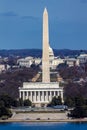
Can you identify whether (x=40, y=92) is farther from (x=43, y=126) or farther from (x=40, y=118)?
(x=43, y=126)

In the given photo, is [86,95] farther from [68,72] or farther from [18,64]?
[18,64]

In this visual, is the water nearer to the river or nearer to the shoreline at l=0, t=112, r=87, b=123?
the river

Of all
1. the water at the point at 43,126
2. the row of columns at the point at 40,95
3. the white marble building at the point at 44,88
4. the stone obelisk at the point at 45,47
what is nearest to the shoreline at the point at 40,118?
the water at the point at 43,126

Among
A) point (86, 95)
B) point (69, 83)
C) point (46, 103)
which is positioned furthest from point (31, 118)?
point (69, 83)

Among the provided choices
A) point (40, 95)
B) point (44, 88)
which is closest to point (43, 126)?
point (44, 88)

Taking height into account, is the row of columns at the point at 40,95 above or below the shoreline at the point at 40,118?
above

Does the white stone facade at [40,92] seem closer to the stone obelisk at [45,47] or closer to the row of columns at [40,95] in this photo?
the row of columns at [40,95]

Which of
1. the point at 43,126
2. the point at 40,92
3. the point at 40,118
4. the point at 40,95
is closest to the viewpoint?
the point at 43,126

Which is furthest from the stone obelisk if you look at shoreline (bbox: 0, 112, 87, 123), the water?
the water

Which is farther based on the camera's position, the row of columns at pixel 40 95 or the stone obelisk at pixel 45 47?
the row of columns at pixel 40 95

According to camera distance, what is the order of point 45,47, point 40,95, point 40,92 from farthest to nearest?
point 40,92, point 40,95, point 45,47

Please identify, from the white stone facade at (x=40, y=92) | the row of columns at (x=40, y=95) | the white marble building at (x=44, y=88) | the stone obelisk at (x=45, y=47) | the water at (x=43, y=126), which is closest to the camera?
the water at (x=43, y=126)
